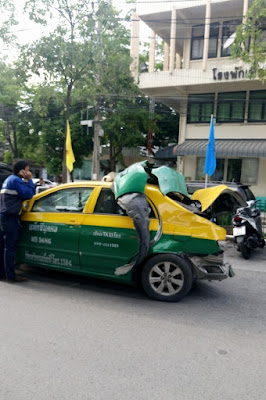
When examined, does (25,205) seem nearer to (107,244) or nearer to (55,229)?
(55,229)

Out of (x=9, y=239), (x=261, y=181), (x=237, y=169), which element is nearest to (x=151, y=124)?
(x=237, y=169)

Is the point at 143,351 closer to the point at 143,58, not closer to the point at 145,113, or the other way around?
the point at 145,113

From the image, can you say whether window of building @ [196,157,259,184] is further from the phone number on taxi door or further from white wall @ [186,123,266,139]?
the phone number on taxi door

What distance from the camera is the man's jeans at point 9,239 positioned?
4883 mm

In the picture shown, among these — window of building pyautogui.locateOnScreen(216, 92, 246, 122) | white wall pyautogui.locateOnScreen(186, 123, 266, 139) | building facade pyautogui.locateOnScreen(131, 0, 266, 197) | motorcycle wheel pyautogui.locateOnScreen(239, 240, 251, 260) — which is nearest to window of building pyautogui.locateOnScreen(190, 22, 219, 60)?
building facade pyautogui.locateOnScreen(131, 0, 266, 197)

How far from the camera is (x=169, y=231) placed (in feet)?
14.9

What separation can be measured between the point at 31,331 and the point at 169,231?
202 centimetres

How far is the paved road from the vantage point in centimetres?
271

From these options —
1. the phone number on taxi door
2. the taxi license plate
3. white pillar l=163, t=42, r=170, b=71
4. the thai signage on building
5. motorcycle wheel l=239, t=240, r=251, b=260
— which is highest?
white pillar l=163, t=42, r=170, b=71

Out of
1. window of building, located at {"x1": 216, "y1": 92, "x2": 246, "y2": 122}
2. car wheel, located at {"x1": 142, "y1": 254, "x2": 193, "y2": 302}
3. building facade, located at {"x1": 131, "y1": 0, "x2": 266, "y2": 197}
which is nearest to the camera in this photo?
car wheel, located at {"x1": 142, "y1": 254, "x2": 193, "y2": 302}

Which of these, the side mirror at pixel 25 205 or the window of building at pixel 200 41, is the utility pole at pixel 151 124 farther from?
the side mirror at pixel 25 205

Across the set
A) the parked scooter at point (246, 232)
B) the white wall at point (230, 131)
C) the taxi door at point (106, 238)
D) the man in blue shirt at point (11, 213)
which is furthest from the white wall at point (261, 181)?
the man in blue shirt at point (11, 213)

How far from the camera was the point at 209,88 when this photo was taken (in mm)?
18578

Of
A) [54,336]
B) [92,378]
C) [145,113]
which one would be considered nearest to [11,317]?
[54,336]
